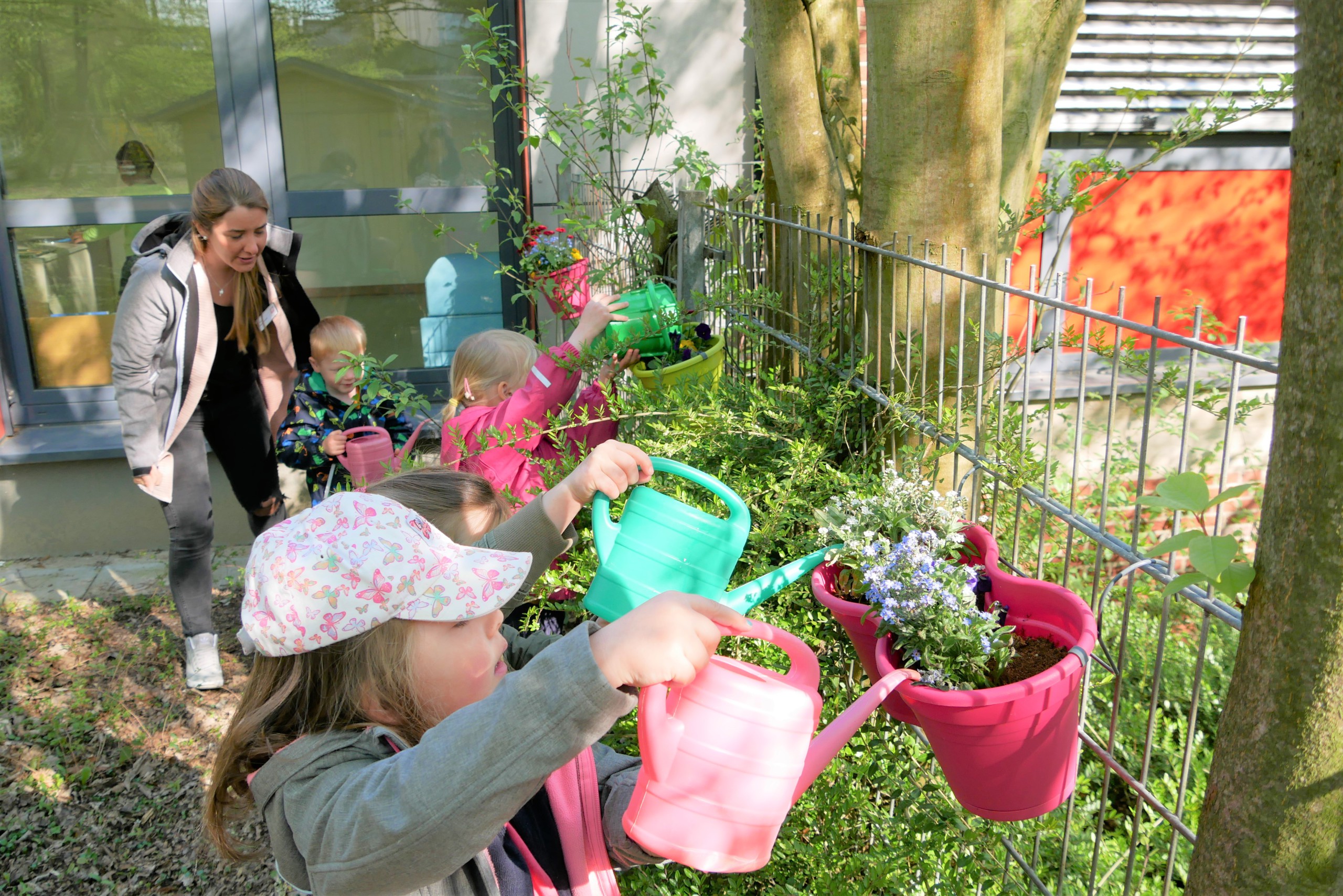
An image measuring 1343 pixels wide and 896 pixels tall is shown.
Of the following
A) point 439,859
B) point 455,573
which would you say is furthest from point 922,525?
point 439,859

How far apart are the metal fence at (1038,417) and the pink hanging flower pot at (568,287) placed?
0.52 m

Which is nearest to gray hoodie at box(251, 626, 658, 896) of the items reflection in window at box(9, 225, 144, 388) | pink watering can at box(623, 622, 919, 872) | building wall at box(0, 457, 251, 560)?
pink watering can at box(623, 622, 919, 872)

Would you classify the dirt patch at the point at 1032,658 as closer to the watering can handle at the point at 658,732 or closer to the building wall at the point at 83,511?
the watering can handle at the point at 658,732

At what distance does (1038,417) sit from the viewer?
2016mm

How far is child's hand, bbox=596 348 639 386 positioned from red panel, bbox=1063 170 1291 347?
11.6 ft

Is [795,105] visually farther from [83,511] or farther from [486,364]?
[83,511]

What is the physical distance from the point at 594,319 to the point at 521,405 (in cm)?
35

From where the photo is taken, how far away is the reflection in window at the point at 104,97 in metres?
4.71

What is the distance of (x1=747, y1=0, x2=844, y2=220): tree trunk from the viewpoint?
3.04 metres

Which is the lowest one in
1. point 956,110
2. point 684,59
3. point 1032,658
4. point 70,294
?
point 1032,658

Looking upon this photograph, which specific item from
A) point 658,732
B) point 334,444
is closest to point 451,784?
point 658,732

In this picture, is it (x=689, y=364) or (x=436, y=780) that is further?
(x=689, y=364)

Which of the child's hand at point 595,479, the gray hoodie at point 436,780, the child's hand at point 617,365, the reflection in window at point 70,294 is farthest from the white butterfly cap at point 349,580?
the reflection in window at point 70,294

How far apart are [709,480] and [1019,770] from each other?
63cm
